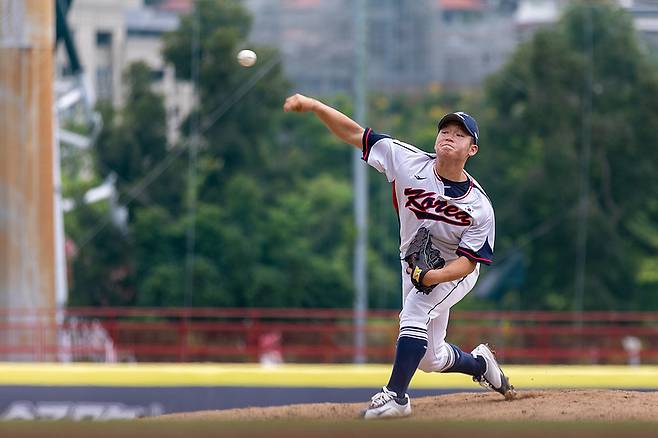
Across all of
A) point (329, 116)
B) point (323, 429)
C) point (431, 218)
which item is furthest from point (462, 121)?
point (323, 429)

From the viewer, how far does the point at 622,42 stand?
758 inches

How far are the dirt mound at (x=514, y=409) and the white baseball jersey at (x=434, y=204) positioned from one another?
807 millimetres

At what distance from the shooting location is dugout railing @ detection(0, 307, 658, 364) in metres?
14.8

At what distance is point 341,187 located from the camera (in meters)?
19.7

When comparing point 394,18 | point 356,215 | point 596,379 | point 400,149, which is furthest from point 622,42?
point 400,149

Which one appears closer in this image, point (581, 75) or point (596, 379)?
point (596, 379)

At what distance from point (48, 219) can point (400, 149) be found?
9605 millimetres

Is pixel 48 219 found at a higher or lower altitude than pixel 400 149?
lower

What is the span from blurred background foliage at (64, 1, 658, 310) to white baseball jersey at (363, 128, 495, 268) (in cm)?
1198

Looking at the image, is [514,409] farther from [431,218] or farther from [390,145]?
[390,145]

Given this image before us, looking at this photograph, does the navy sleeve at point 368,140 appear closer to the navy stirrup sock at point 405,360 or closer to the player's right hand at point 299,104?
the player's right hand at point 299,104

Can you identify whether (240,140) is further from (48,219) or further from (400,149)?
(400,149)

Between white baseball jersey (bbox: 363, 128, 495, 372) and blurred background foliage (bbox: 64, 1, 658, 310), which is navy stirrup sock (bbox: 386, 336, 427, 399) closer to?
white baseball jersey (bbox: 363, 128, 495, 372)

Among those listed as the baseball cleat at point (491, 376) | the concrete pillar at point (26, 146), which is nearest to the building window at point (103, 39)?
the concrete pillar at point (26, 146)
